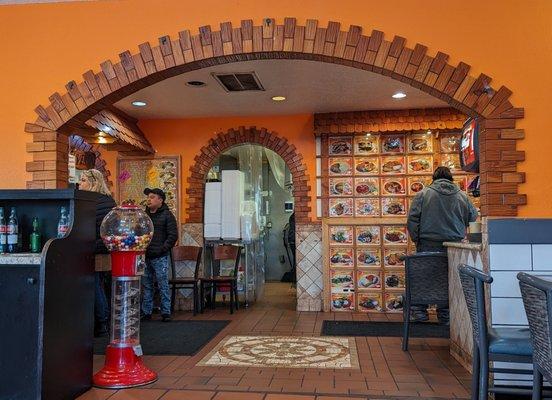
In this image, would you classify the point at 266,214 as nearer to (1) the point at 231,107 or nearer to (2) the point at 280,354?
(1) the point at 231,107

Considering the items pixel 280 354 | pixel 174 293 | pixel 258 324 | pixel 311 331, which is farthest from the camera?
pixel 174 293

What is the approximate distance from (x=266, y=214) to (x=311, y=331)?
5.67 metres

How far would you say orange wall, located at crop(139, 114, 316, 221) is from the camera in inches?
285

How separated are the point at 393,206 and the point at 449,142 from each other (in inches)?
43.9

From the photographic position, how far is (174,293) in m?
6.71

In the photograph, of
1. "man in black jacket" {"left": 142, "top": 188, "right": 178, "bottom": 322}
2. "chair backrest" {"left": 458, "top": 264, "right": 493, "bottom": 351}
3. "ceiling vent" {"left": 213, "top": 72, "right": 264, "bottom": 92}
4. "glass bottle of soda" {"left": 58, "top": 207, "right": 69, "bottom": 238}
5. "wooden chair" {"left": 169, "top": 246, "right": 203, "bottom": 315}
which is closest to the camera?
"chair backrest" {"left": 458, "top": 264, "right": 493, "bottom": 351}

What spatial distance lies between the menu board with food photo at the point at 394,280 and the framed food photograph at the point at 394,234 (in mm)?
393

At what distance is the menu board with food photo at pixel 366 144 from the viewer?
709 cm

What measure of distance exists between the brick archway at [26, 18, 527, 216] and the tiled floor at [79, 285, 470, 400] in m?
1.24

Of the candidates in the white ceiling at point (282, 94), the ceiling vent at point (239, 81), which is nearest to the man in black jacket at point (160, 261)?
the white ceiling at point (282, 94)

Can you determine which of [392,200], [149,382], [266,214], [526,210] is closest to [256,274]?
[392,200]

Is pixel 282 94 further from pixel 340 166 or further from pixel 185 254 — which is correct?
pixel 185 254

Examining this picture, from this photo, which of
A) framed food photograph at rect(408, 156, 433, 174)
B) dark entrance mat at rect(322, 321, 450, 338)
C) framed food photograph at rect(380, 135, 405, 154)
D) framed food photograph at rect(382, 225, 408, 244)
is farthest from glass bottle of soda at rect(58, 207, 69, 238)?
framed food photograph at rect(408, 156, 433, 174)

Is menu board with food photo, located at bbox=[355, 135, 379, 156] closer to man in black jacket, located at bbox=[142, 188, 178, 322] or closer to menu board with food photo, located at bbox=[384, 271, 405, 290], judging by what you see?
menu board with food photo, located at bbox=[384, 271, 405, 290]
